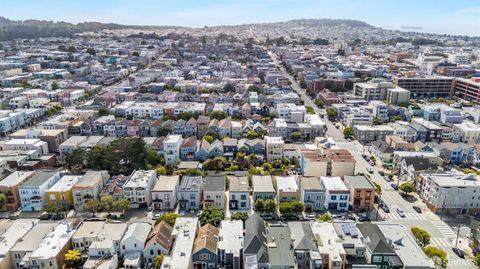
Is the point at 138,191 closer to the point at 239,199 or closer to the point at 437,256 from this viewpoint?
the point at 239,199

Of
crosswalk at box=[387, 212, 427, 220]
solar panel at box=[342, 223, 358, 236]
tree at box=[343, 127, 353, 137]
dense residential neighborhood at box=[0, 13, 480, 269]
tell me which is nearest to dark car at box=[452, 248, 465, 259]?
dense residential neighborhood at box=[0, 13, 480, 269]

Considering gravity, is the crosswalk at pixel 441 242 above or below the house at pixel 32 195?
below

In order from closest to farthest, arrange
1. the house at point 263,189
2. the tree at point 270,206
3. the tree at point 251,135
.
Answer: the tree at point 270,206, the house at point 263,189, the tree at point 251,135

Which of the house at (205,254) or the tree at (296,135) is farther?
the tree at (296,135)

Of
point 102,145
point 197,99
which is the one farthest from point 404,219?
point 197,99

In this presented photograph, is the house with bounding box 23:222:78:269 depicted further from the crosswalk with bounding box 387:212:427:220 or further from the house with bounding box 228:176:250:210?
the crosswalk with bounding box 387:212:427:220

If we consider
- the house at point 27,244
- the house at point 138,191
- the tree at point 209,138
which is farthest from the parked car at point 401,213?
the house at point 27,244

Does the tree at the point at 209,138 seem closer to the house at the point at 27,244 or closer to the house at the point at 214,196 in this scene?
the house at the point at 214,196
